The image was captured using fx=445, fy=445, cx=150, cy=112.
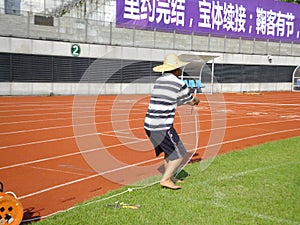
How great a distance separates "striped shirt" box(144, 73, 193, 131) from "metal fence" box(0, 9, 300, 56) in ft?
64.1

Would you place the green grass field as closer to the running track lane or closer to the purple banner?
the running track lane

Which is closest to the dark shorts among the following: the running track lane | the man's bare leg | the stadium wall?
the man's bare leg

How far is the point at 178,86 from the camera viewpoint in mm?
6215

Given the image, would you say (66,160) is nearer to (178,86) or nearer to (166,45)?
(178,86)

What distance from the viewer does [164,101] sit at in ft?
20.2

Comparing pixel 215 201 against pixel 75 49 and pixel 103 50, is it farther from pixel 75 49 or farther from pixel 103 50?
pixel 103 50

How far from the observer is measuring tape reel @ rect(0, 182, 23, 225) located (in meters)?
4.55

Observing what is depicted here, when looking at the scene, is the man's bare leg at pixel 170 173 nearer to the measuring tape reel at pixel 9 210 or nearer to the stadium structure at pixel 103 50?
the measuring tape reel at pixel 9 210

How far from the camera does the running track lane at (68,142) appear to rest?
668 cm

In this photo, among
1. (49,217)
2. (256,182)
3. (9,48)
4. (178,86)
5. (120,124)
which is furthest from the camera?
(9,48)

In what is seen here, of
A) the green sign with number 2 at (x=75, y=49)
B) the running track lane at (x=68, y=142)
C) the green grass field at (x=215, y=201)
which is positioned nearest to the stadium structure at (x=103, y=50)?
the green sign with number 2 at (x=75, y=49)

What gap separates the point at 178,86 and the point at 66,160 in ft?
11.5

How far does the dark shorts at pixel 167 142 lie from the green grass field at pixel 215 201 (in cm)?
53

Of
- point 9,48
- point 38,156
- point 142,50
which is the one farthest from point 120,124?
point 142,50
